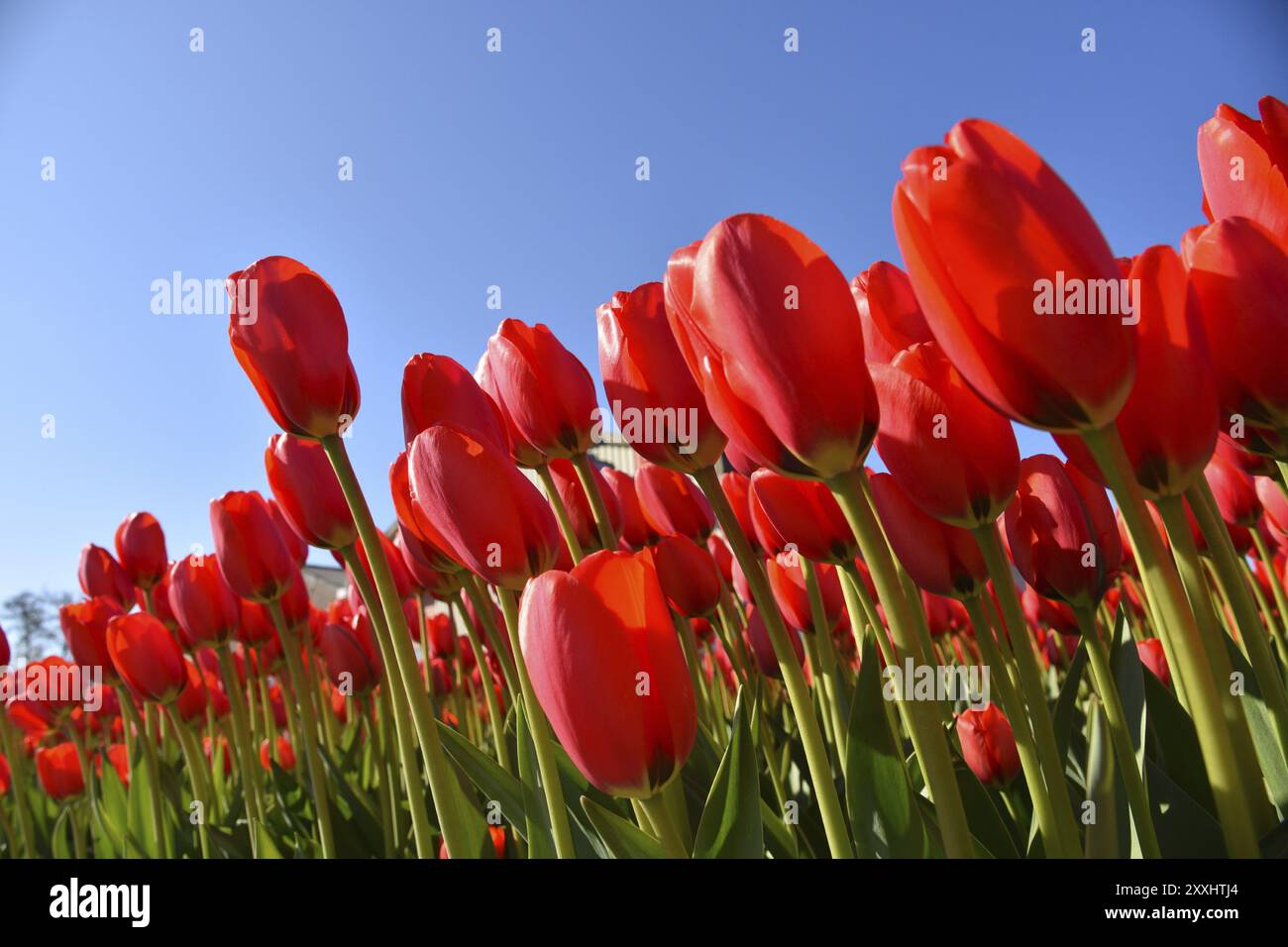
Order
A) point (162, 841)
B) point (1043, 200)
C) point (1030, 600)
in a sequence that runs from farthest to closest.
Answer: point (1030, 600) → point (162, 841) → point (1043, 200)

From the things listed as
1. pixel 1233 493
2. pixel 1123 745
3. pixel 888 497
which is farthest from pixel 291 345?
pixel 1233 493

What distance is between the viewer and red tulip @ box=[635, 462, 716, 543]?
136 centimetres

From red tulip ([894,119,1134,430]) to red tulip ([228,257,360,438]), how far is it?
24.1 inches

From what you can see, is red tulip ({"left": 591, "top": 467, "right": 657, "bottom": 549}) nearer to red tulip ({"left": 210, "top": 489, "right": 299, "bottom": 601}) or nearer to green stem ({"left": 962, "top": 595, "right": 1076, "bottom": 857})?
red tulip ({"left": 210, "top": 489, "right": 299, "bottom": 601})

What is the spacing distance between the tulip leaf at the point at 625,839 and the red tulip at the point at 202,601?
1.34 meters

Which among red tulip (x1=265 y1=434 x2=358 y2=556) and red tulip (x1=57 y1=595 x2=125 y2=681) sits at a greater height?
red tulip (x1=265 y1=434 x2=358 y2=556)

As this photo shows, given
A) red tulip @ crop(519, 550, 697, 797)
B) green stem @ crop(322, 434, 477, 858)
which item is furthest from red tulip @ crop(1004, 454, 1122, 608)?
green stem @ crop(322, 434, 477, 858)

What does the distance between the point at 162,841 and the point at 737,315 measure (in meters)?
1.72

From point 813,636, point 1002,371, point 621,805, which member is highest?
point 1002,371

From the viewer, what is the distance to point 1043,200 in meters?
0.44

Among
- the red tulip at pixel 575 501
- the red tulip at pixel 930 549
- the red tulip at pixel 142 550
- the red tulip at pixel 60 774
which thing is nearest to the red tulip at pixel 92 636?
the red tulip at pixel 142 550

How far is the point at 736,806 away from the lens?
603mm
